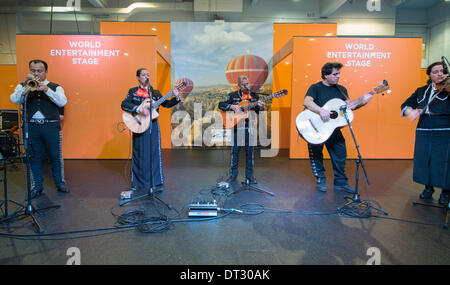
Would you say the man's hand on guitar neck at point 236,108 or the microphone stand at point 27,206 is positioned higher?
the man's hand on guitar neck at point 236,108

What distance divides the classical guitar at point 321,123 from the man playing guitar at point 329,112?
8 cm

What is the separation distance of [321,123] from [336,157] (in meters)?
0.65

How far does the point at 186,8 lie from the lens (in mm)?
10109

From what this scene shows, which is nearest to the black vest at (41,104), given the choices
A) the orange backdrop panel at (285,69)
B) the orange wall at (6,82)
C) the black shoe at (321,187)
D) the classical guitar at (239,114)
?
the classical guitar at (239,114)

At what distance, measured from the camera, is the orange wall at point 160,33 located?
329 inches

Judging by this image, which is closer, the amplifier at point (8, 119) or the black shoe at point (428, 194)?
the black shoe at point (428, 194)

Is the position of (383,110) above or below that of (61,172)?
above

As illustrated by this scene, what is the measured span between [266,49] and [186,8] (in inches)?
156

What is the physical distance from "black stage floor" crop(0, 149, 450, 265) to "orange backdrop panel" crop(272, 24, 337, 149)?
433 centimetres

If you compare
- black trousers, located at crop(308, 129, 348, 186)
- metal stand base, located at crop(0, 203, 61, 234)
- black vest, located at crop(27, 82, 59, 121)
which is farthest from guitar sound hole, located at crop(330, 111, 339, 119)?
black vest, located at crop(27, 82, 59, 121)

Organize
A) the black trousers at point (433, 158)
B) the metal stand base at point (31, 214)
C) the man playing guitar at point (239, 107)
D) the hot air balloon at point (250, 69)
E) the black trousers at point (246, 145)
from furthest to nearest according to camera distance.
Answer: the hot air balloon at point (250, 69), the black trousers at point (246, 145), the man playing guitar at point (239, 107), the black trousers at point (433, 158), the metal stand base at point (31, 214)

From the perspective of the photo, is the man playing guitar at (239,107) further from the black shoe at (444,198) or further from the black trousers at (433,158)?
the black shoe at (444,198)

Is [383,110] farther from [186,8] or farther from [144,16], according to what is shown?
[144,16]
